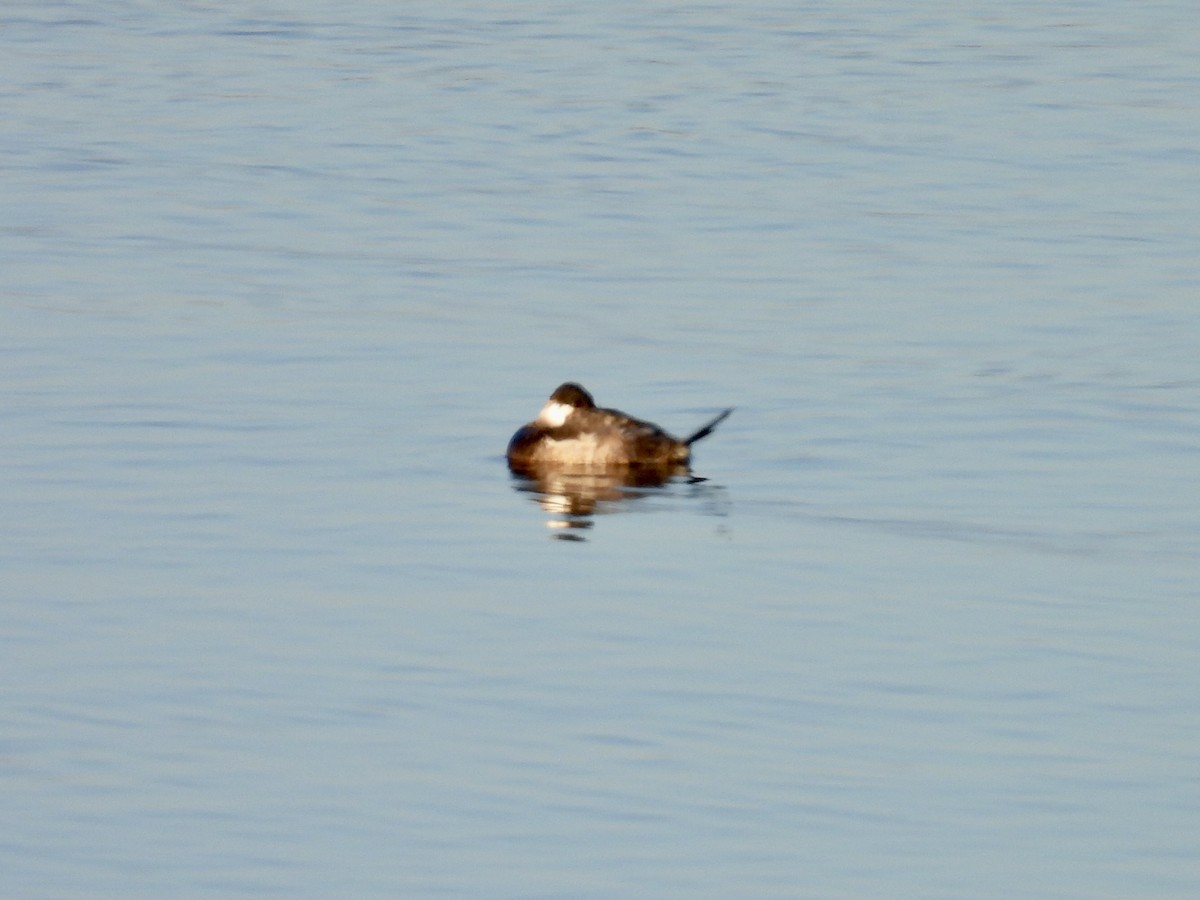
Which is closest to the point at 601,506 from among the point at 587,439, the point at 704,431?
the point at 587,439

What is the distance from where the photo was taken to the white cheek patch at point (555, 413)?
16547 millimetres

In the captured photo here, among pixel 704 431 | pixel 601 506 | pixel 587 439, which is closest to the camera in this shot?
pixel 601 506

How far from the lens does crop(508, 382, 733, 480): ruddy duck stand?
16.5 meters

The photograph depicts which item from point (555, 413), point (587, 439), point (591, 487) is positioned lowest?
point (591, 487)

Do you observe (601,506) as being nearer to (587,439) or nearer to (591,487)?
→ (591,487)

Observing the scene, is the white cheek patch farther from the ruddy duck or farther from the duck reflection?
the duck reflection

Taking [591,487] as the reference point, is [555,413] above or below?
above

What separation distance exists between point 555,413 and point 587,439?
262 mm

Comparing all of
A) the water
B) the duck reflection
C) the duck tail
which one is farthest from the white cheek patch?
the duck tail

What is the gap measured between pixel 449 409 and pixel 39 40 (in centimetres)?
2220

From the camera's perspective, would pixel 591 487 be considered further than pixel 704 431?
No

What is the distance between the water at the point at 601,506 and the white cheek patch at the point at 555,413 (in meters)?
0.48

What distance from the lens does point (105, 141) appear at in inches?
1195

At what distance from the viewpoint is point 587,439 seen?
16641mm
